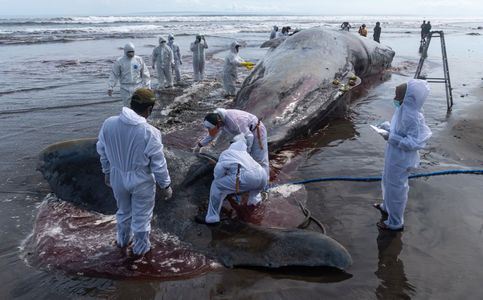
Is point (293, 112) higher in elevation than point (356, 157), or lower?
higher

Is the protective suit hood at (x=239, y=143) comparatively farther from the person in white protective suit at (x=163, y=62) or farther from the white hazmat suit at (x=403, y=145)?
the person in white protective suit at (x=163, y=62)

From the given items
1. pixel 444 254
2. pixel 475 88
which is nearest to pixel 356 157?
pixel 444 254

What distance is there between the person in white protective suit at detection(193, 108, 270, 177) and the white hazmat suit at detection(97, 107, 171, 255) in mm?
1454

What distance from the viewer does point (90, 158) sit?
598 centimetres

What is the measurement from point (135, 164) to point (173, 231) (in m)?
1.18

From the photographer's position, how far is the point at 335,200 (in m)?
6.29

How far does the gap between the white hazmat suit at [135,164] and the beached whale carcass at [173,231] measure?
1.50 feet

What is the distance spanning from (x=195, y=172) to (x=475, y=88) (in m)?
13.2

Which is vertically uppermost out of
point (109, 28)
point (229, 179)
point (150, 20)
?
point (150, 20)

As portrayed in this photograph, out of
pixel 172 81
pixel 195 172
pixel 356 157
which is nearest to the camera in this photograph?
pixel 195 172

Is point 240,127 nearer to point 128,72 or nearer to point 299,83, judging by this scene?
point 299,83

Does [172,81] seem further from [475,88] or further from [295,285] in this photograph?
[295,285]

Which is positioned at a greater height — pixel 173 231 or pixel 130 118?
pixel 130 118

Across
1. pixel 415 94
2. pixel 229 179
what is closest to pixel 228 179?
pixel 229 179
